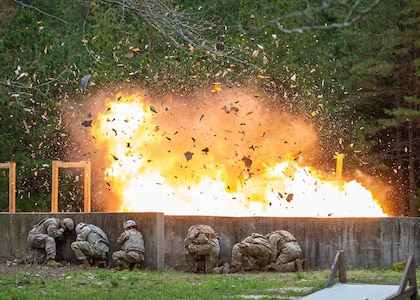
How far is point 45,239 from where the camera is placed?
65.4ft

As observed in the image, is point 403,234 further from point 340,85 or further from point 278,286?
point 340,85

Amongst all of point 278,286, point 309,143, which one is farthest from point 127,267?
point 309,143

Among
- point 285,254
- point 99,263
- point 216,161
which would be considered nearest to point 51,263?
point 99,263

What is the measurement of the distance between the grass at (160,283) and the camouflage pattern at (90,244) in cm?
59

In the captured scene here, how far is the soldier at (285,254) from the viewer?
62.0 feet

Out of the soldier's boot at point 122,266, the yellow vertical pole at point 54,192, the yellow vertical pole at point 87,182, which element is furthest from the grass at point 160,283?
the yellow vertical pole at point 87,182

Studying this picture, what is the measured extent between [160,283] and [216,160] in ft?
39.7

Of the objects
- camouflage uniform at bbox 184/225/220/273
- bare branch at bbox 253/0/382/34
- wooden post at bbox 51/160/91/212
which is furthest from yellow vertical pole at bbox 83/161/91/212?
bare branch at bbox 253/0/382/34

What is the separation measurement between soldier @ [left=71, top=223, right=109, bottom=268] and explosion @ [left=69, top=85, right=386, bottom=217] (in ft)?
11.2

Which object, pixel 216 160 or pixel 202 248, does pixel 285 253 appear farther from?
pixel 216 160

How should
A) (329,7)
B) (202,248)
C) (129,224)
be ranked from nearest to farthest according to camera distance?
1. (329,7)
2. (202,248)
3. (129,224)

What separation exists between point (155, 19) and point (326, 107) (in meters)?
19.5

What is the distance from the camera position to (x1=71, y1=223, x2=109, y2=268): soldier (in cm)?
1942

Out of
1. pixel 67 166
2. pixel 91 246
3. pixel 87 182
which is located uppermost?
pixel 67 166
